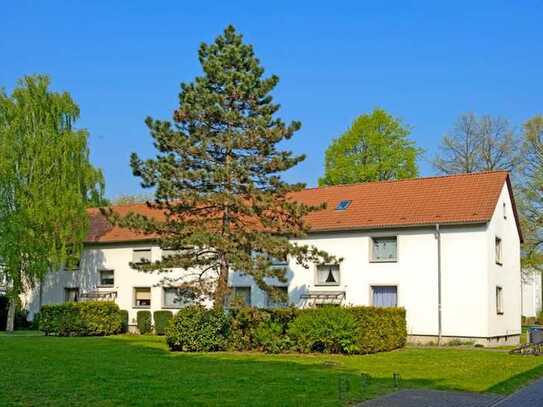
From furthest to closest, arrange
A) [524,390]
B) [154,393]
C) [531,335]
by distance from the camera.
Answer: [531,335] → [524,390] → [154,393]

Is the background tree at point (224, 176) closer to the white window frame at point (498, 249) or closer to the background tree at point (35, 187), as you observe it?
the white window frame at point (498, 249)

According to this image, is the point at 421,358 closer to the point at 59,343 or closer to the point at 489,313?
the point at 489,313

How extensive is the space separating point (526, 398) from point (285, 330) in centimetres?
1155

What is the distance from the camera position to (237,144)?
24.6 meters

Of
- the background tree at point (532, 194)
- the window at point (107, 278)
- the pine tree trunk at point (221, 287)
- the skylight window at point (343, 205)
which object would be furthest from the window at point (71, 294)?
the background tree at point (532, 194)

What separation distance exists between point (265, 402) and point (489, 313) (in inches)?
713

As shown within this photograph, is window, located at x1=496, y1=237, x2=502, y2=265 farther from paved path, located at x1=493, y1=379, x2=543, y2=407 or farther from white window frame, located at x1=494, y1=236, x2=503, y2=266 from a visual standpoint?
paved path, located at x1=493, y1=379, x2=543, y2=407

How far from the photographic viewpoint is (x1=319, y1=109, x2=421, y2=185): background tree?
168 feet

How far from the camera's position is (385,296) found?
30172 mm

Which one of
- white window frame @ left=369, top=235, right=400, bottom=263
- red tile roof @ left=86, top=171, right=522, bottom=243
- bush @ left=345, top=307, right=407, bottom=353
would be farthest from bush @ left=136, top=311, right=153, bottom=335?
bush @ left=345, top=307, right=407, bottom=353

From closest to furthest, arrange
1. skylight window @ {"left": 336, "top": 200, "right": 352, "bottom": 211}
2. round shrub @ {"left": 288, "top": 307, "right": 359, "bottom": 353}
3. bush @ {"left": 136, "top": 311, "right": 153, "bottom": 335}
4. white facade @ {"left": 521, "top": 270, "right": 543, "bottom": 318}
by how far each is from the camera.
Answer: round shrub @ {"left": 288, "top": 307, "right": 359, "bottom": 353}, skylight window @ {"left": 336, "top": 200, "right": 352, "bottom": 211}, bush @ {"left": 136, "top": 311, "right": 153, "bottom": 335}, white facade @ {"left": 521, "top": 270, "right": 543, "bottom": 318}

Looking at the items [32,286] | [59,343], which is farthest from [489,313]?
[32,286]

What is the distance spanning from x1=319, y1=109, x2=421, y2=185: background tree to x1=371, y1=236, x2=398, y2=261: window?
805 inches

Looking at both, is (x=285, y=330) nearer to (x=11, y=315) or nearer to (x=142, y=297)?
(x=142, y=297)
